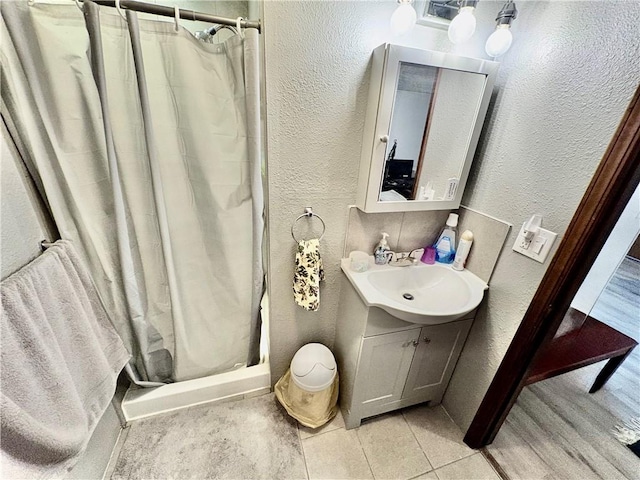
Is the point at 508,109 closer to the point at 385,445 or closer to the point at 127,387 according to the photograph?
the point at 385,445

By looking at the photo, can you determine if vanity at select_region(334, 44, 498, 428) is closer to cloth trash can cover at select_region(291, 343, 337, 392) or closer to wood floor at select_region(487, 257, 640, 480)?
cloth trash can cover at select_region(291, 343, 337, 392)

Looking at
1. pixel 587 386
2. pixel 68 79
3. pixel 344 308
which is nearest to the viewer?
pixel 68 79

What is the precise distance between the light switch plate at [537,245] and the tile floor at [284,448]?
3.45 feet

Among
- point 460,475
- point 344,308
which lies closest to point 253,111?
point 344,308

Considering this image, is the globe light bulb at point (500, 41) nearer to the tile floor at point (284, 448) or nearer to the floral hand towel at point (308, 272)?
the floral hand towel at point (308, 272)

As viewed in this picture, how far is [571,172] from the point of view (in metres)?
0.84

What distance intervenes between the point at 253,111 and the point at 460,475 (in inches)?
72.6

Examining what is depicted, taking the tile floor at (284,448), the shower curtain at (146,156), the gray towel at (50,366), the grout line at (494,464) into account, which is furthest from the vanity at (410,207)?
the gray towel at (50,366)

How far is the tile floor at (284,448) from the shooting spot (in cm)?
117

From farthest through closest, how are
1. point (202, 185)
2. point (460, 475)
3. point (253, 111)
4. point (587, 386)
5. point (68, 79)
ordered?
point (587, 386)
point (460, 475)
point (202, 185)
point (253, 111)
point (68, 79)

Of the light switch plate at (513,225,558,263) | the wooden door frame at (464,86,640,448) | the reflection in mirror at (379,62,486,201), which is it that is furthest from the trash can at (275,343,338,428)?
the light switch plate at (513,225,558,263)

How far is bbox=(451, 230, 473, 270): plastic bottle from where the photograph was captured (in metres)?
1.21

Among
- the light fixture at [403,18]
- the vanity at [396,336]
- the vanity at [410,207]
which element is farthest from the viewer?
the vanity at [396,336]

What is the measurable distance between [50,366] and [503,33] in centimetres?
182
